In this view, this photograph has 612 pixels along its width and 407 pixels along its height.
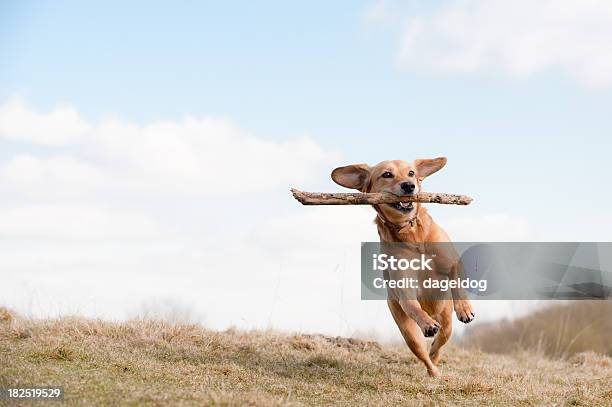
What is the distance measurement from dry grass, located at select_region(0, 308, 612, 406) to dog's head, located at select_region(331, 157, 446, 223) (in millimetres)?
1758

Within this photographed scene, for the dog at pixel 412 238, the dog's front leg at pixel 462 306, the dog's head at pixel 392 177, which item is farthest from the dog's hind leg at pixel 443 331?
the dog's head at pixel 392 177

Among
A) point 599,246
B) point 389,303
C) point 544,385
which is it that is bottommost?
point 544,385

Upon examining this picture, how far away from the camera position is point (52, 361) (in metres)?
7.57

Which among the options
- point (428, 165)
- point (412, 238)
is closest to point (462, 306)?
point (412, 238)

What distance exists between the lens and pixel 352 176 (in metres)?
8.62

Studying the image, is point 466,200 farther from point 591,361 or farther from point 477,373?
point 591,361

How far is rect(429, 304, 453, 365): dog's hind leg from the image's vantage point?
8242mm

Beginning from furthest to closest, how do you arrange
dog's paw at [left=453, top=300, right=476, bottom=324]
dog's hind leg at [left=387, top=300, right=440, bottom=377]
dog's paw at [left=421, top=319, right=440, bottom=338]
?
dog's hind leg at [left=387, top=300, right=440, bottom=377] → dog's paw at [left=453, top=300, right=476, bottom=324] → dog's paw at [left=421, top=319, right=440, bottom=338]

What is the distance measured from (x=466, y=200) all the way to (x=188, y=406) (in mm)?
3905

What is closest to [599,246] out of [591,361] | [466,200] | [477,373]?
[591,361]

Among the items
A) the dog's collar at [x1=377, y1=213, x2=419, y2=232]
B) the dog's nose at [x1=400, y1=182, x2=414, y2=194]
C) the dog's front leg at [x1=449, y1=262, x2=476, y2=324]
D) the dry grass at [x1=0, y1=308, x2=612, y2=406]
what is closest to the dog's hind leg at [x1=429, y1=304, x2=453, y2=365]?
the dry grass at [x1=0, y1=308, x2=612, y2=406]

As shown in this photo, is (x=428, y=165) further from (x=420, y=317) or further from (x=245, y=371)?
(x=245, y=371)

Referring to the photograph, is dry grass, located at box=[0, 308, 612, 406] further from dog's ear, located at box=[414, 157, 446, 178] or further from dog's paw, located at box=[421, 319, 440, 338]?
dog's ear, located at box=[414, 157, 446, 178]

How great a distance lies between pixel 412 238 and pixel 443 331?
4.19ft
